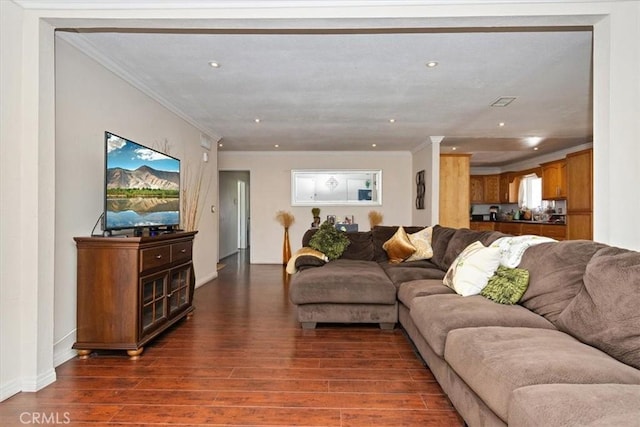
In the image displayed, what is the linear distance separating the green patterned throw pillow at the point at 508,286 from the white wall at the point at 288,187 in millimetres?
5556

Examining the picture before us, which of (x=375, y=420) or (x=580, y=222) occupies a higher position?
(x=580, y=222)

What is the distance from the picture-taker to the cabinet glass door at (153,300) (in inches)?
115

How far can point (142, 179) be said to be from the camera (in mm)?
3234

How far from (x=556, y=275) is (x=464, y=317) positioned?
640 millimetres

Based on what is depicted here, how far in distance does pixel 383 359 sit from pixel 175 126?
12.6 feet

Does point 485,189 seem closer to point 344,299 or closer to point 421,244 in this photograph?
point 421,244

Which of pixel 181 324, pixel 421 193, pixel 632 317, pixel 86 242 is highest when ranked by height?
pixel 421 193

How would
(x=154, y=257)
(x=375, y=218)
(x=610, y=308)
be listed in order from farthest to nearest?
(x=375, y=218), (x=154, y=257), (x=610, y=308)

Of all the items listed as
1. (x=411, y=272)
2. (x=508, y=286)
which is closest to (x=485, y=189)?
(x=411, y=272)

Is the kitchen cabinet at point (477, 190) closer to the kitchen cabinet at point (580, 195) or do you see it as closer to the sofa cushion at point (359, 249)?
the kitchen cabinet at point (580, 195)

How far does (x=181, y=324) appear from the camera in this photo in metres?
3.66

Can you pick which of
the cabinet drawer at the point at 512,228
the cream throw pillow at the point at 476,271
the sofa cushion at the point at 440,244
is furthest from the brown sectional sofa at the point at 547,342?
the cabinet drawer at the point at 512,228

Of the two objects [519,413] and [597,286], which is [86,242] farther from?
[597,286]

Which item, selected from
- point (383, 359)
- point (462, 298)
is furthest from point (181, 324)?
point (462, 298)
